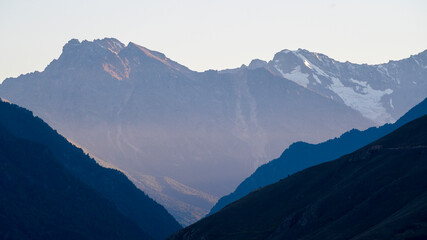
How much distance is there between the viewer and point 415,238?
184 meters

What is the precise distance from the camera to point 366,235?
199 meters

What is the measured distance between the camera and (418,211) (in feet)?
655

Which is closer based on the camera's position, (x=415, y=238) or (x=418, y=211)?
(x=415, y=238)

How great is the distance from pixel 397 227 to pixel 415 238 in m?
11.3

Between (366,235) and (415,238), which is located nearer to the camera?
(415,238)

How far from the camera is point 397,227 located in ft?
640

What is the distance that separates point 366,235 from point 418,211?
15297 mm

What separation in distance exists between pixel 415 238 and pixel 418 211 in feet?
56.0

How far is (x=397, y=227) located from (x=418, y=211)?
8.84 metres

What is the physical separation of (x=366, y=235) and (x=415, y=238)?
698 inches
